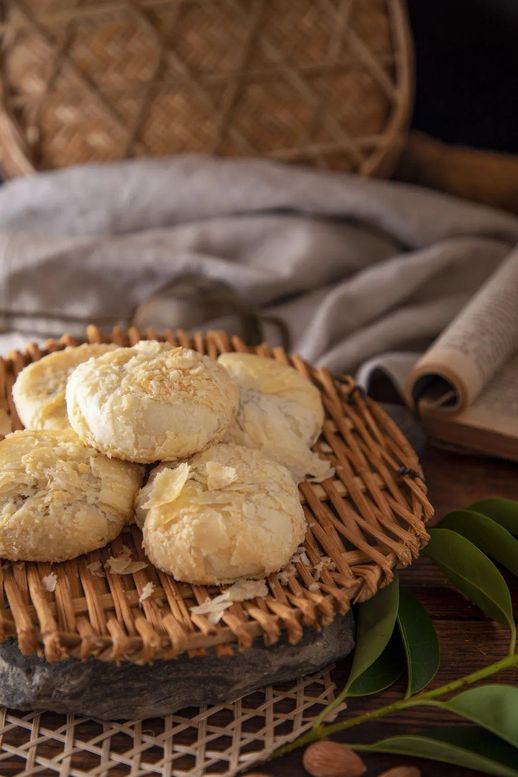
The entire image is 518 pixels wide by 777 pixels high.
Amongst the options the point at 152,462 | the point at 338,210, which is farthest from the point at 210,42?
the point at 152,462

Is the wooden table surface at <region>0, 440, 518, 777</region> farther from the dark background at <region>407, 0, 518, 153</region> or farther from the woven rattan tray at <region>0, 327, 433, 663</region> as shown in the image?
the dark background at <region>407, 0, 518, 153</region>

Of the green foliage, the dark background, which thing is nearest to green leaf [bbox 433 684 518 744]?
the green foliage

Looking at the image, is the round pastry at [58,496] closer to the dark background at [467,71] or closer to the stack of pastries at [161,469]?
the stack of pastries at [161,469]

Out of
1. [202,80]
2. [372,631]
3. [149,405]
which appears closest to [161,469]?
[149,405]

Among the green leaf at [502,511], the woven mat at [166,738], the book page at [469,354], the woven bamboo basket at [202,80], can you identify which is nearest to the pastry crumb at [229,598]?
the woven mat at [166,738]

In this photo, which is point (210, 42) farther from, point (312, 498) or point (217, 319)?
point (312, 498)

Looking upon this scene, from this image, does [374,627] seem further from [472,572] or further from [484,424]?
[484,424]
